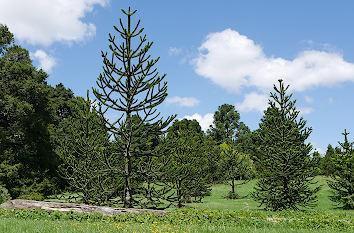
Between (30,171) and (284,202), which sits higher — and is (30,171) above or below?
above

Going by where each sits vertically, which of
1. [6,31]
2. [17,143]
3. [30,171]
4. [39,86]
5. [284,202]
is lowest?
[284,202]

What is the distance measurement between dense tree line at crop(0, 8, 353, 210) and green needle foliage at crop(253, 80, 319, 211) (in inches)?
2.3

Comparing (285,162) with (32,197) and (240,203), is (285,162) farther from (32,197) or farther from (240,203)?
(32,197)

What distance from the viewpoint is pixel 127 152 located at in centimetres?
1109

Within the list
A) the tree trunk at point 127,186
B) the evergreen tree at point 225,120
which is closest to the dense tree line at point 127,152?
the tree trunk at point 127,186

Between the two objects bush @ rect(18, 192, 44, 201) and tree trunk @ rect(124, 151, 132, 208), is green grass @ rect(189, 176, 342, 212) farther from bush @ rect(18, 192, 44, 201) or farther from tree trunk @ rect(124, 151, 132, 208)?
bush @ rect(18, 192, 44, 201)

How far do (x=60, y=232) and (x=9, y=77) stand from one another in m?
25.0

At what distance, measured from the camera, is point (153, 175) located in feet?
36.0

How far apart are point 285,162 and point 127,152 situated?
10177 mm

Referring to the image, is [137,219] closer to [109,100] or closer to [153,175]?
[153,175]

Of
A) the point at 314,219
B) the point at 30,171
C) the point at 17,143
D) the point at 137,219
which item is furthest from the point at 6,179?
the point at 314,219

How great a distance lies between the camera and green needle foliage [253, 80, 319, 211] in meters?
16.4

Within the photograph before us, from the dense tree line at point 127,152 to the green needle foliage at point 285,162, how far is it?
2.3 inches

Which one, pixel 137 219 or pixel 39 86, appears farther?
pixel 39 86
